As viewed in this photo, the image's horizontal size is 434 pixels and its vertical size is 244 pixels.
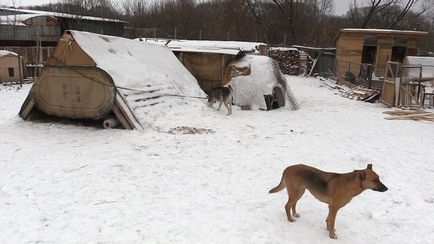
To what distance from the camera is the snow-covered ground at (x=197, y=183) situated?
4492 millimetres

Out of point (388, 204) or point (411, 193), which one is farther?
point (411, 193)

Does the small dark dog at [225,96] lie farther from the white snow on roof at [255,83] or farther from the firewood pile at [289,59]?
the firewood pile at [289,59]

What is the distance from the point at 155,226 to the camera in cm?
454

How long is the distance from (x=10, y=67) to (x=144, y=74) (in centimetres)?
958

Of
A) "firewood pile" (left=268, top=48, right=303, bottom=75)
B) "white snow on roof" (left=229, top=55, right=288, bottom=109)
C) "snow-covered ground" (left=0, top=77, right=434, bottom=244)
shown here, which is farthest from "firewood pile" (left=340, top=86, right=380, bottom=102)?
"firewood pile" (left=268, top=48, right=303, bottom=75)

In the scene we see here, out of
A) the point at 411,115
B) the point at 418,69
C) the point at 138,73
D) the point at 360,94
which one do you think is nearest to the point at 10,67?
the point at 138,73

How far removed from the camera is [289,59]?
2866cm

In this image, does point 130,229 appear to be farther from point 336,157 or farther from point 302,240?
point 336,157

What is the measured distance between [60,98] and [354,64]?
18854 millimetres

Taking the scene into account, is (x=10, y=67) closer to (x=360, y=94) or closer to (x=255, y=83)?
(x=255, y=83)

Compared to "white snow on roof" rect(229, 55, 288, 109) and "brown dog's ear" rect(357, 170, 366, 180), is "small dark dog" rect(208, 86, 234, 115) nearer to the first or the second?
"white snow on roof" rect(229, 55, 288, 109)

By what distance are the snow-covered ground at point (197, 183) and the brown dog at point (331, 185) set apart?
390 millimetres

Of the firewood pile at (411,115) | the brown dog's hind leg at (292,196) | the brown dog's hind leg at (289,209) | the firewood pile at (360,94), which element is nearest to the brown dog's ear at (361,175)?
the brown dog's hind leg at (292,196)

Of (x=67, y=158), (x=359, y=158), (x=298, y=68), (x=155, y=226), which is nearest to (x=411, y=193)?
(x=359, y=158)
